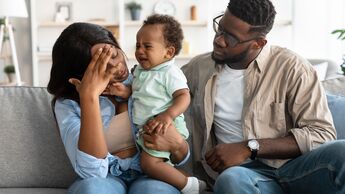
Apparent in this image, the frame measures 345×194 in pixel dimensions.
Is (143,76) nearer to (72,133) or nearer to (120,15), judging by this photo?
(72,133)

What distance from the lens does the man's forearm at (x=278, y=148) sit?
175 cm

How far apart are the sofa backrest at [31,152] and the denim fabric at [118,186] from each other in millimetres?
349

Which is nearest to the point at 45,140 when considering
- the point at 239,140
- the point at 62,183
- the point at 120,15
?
the point at 62,183

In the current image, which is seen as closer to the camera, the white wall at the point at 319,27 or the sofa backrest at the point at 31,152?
the sofa backrest at the point at 31,152

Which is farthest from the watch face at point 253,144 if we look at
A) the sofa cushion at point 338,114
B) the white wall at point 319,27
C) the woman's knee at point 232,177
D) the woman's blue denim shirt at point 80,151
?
the white wall at point 319,27

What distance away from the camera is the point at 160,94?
1757 mm

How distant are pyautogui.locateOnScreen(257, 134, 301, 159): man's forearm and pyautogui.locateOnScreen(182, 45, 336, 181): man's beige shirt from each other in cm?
2

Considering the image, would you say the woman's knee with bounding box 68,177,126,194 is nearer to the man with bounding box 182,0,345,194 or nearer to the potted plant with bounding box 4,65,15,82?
the man with bounding box 182,0,345,194

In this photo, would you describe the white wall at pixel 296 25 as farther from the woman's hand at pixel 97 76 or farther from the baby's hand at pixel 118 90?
the woman's hand at pixel 97 76

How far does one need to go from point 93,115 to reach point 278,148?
0.66 m

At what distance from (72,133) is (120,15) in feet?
13.7

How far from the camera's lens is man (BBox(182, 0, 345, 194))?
1.74 metres

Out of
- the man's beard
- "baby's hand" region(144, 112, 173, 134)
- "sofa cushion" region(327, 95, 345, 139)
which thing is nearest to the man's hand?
"baby's hand" region(144, 112, 173, 134)

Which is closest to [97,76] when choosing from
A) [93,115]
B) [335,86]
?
[93,115]
